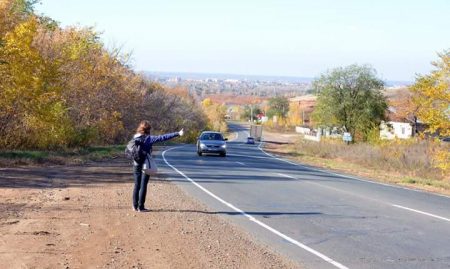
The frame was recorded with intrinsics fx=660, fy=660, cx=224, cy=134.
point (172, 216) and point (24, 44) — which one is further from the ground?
point (24, 44)

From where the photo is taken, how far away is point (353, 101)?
6844 centimetres

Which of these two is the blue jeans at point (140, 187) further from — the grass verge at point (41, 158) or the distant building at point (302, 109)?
the distant building at point (302, 109)

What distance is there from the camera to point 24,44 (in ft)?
87.7

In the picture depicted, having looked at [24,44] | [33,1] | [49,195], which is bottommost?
[49,195]

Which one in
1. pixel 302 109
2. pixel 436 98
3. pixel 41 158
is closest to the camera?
pixel 41 158

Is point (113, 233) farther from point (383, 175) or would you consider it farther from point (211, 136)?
point (211, 136)

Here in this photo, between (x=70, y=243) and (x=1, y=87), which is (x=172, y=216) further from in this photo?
(x=1, y=87)

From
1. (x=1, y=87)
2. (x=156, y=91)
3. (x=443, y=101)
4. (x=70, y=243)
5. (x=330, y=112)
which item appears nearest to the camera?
(x=70, y=243)

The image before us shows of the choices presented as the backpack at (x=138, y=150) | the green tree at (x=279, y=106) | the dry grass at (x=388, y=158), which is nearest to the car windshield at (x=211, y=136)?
the dry grass at (x=388, y=158)

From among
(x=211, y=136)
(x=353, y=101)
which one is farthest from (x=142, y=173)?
(x=353, y=101)

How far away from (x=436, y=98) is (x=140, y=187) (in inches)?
824

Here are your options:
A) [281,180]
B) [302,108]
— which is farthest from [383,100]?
[302,108]

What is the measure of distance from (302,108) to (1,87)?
486ft

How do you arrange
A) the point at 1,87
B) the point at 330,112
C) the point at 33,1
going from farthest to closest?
the point at 330,112
the point at 33,1
the point at 1,87
